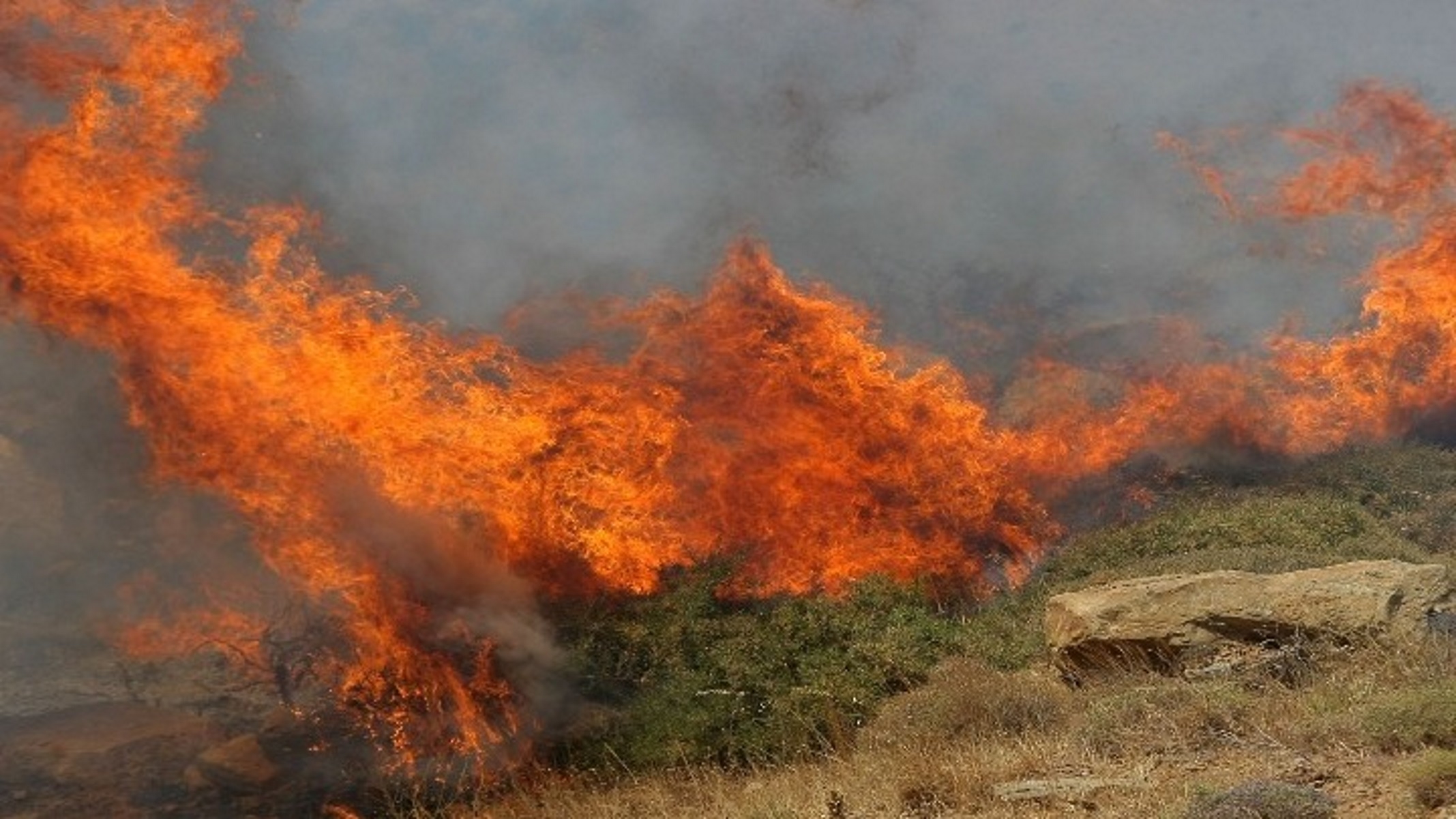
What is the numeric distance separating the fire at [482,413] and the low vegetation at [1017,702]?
119 centimetres

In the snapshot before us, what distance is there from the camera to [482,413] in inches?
691

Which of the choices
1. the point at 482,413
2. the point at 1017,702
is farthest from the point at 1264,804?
the point at 482,413

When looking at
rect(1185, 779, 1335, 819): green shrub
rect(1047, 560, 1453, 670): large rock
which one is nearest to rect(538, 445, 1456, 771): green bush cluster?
rect(1047, 560, 1453, 670): large rock

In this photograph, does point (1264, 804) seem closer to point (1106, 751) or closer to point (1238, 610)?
point (1106, 751)

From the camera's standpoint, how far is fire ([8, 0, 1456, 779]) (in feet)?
50.8

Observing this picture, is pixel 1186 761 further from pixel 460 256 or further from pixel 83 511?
pixel 460 256

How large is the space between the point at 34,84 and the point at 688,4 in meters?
12.3

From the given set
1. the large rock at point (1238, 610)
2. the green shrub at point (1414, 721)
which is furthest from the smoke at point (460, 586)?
the green shrub at point (1414, 721)

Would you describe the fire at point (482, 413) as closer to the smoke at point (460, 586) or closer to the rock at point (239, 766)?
the smoke at point (460, 586)

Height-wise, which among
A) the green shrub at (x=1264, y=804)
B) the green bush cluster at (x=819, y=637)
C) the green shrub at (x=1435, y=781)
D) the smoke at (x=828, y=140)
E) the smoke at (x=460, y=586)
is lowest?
the green shrub at (x=1435, y=781)

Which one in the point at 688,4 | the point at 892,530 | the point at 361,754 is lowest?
the point at 361,754

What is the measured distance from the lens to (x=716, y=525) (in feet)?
58.1

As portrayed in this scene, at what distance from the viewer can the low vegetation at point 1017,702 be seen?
7234 mm

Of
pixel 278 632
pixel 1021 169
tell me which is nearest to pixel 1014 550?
pixel 1021 169
